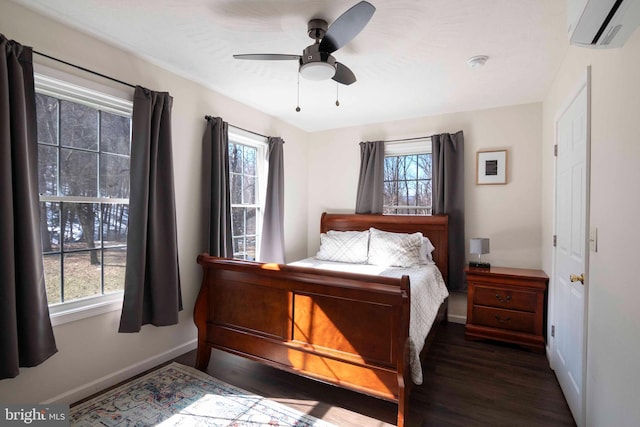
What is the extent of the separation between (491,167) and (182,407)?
3.81 meters

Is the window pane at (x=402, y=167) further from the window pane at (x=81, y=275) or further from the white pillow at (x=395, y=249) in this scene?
the window pane at (x=81, y=275)

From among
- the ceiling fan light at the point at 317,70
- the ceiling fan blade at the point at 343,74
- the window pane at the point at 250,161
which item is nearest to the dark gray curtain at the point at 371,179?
the window pane at the point at 250,161

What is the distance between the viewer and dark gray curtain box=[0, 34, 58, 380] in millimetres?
1727

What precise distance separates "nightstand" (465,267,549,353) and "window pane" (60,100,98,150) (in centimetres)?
365

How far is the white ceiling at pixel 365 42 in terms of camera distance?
191 cm

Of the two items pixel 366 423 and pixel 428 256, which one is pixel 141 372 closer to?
pixel 366 423

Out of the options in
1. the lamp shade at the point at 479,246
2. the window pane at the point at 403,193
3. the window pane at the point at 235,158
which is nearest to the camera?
the lamp shade at the point at 479,246

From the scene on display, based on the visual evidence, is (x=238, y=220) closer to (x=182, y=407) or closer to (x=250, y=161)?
(x=250, y=161)

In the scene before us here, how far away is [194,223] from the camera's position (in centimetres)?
302

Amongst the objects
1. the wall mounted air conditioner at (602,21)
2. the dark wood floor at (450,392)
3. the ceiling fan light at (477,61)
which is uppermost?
the ceiling fan light at (477,61)

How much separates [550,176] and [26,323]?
13.5ft

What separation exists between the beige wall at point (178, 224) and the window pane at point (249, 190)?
64cm

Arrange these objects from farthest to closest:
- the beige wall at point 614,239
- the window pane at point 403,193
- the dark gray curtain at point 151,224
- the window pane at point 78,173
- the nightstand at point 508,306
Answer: the window pane at point 403,193, the nightstand at point 508,306, the dark gray curtain at point 151,224, the window pane at point 78,173, the beige wall at point 614,239

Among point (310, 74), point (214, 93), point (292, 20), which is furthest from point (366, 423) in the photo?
point (214, 93)
